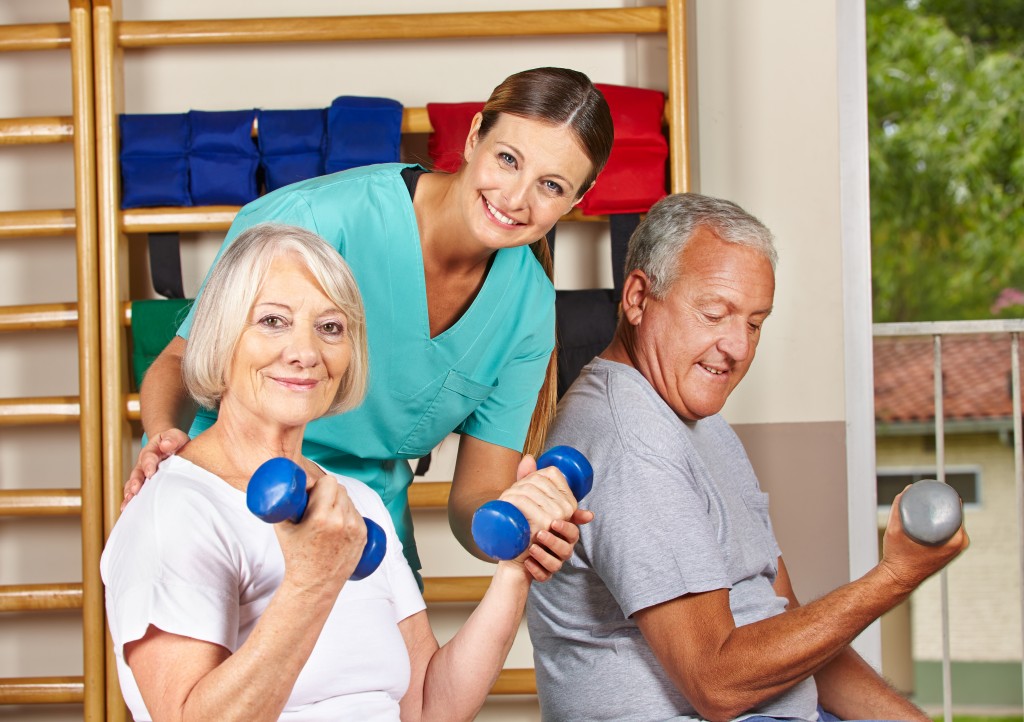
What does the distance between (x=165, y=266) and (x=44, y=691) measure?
2.96 feet

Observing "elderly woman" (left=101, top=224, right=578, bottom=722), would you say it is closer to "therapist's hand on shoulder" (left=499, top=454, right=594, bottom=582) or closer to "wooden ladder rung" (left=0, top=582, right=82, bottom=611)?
"therapist's hand on shoulder" (left=499, top=454, right=594, bottom=582)

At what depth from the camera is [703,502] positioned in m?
1.31

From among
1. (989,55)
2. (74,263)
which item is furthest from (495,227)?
(989,55)

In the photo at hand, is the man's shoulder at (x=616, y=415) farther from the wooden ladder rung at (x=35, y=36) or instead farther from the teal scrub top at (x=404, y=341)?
the wooden ladder rung at (x=35, y=36)

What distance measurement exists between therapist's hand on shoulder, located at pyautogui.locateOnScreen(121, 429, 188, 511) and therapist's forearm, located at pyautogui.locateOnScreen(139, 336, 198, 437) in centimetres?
10

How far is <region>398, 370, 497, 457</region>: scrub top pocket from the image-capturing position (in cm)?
147

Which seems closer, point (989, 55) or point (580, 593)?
point (580, 593)

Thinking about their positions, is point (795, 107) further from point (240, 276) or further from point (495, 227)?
point (240, 276)

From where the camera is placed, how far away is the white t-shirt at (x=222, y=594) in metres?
0.92

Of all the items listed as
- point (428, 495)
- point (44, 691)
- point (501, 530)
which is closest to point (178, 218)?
point (428, 495)

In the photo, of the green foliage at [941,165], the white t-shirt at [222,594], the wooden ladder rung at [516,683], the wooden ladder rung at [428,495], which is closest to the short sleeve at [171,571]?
the white t-shirt at [222,594]

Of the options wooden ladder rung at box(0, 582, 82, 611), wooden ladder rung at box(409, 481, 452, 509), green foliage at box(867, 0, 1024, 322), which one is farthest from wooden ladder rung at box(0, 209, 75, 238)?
green foliage at box(867, 0, 1024, 322)

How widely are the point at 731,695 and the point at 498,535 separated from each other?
42 cm

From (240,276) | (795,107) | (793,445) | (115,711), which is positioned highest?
(795,107)
